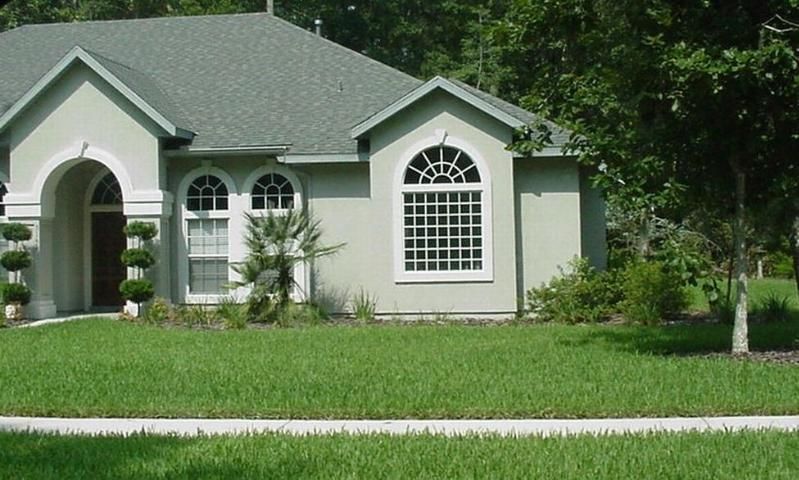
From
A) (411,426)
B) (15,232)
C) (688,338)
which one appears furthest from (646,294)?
(15,232)

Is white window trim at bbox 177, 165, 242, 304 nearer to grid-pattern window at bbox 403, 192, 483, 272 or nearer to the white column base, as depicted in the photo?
the white column base

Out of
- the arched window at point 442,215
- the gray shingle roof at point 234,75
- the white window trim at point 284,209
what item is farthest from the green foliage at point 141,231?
the arched window at point 442,215

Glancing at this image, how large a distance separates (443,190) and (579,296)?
11.2 ft

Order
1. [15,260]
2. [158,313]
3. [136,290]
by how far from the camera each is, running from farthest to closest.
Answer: [15,260], [136,290], [158,313]

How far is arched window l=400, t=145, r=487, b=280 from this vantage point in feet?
65.8

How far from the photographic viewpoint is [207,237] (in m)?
21.4

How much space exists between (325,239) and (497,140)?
408cm

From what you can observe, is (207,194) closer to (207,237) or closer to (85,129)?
(207,237)

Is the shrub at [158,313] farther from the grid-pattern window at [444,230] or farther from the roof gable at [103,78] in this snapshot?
the grid-pattern window at [444,230]

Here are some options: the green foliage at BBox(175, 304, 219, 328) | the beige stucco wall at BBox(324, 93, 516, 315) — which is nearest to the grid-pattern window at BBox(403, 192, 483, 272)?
the beige stucco wall at BBox(324, 93, 516, 315)

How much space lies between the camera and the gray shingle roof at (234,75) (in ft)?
69.8

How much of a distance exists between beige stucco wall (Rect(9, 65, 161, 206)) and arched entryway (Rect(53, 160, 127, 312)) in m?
1.79

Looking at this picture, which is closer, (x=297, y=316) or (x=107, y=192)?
(x=297, y=316)

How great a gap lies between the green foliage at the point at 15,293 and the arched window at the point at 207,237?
10.7 ft
